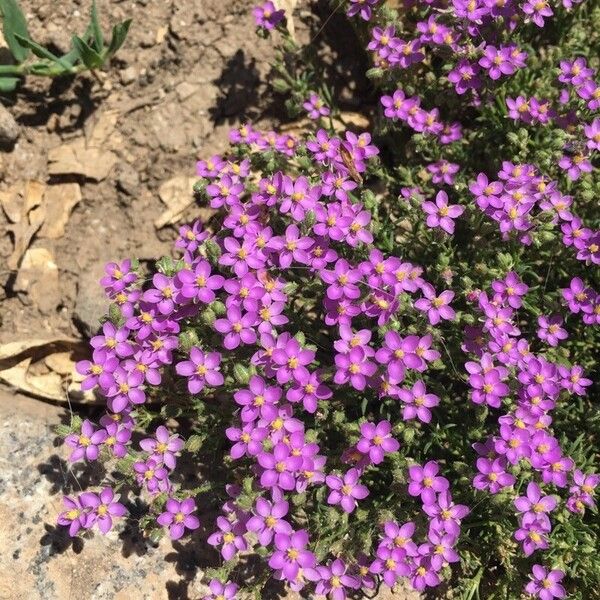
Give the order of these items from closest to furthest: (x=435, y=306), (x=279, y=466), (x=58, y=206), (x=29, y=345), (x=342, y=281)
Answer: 1. (x=279, y=466)
2. (x=342, y=281)
3. (x=435, y=306)
4. (x=29, y=345)
5. (x=58, y=206)

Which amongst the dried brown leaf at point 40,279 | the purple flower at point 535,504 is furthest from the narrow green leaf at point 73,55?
the purple flower at point 535,504

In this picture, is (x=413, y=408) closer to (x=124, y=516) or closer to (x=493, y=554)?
(x=493, y=554)

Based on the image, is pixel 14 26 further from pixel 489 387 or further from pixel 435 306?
pixel 489 387

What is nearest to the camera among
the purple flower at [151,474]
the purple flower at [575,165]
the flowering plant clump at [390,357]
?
the flowering plant clump at [390,357]

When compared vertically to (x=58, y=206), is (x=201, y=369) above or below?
above

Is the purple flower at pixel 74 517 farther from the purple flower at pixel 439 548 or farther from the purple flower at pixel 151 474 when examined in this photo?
the purple flower at pixel 439 548

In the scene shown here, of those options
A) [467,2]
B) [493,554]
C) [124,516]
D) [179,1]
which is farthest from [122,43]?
[493,554]

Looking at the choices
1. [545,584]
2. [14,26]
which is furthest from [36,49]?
[545,584]
